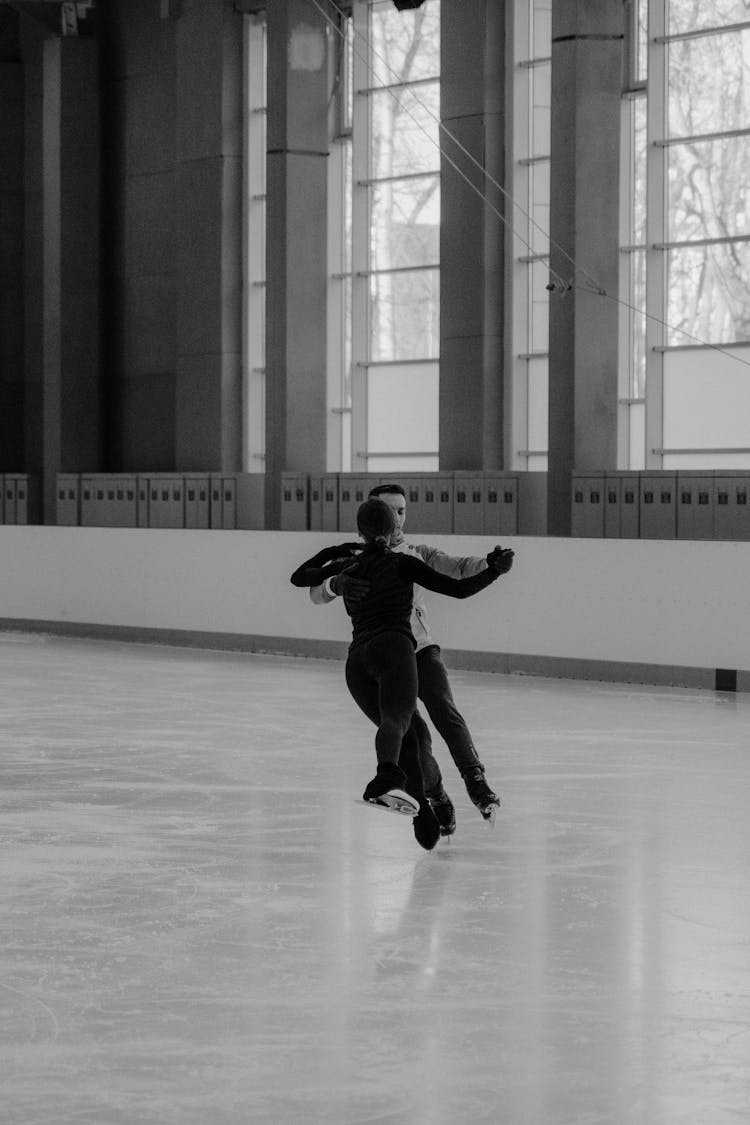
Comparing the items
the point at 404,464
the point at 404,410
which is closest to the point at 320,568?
the point at 404,464

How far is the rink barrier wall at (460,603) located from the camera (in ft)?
53.2

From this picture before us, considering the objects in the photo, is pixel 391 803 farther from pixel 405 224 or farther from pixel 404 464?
pixel 405 224

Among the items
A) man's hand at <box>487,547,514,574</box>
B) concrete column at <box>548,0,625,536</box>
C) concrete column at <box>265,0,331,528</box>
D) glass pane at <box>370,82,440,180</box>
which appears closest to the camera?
man's hand at <box>487,547,514,574</box>

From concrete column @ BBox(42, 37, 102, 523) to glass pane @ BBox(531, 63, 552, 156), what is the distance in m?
7.69

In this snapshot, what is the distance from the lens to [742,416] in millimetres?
18594

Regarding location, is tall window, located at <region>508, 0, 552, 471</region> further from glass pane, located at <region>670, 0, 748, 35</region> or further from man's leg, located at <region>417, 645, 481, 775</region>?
man's leg, located at <region>417, 645, 481, 775</region>

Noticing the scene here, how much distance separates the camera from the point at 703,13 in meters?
18.9

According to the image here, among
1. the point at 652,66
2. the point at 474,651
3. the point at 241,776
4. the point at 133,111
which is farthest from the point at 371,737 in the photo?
the point at 133,111

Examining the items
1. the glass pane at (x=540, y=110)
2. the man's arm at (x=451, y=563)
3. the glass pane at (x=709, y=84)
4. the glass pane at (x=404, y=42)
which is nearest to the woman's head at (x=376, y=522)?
the man's arm at (x=451, y=563)

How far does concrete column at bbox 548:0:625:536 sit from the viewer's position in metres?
18.2

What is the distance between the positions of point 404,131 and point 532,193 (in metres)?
2.50

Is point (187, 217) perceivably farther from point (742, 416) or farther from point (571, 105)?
point (742, 416)

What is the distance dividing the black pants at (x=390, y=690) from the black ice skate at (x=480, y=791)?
45 centimetres

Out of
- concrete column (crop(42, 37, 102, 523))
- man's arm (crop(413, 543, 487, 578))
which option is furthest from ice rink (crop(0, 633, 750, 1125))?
concrete column (crop(42, 37, 102, 523))
